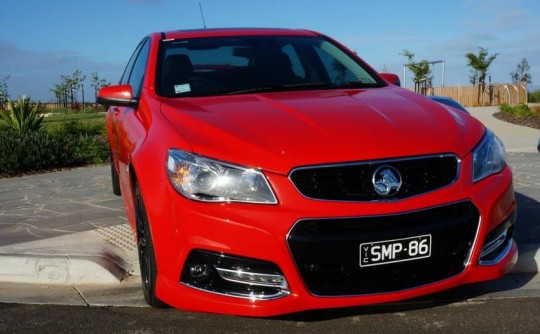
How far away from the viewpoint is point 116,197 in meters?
7.44

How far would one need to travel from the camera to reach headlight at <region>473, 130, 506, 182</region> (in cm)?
335

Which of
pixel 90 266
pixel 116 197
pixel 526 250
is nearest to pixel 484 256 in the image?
pixel 526 250

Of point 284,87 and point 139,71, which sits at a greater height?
point 139,71

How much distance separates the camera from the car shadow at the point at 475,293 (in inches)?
141

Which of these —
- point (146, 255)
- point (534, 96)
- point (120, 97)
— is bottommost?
point (534, 96)

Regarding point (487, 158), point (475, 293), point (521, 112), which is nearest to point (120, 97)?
point (487, 158)

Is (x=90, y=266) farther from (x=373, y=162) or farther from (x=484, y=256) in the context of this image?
(x=484, y=256)

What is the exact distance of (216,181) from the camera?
3066 millimetres

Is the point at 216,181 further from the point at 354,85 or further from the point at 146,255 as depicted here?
the point at 354,85

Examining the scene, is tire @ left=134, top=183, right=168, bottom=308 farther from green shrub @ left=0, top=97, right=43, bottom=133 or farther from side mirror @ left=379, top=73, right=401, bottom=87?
green shrub @ left=0, top=97, right=43, bottom=133

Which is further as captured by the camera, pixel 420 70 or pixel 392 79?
pixel 420 70

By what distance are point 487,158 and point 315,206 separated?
1.12 metres

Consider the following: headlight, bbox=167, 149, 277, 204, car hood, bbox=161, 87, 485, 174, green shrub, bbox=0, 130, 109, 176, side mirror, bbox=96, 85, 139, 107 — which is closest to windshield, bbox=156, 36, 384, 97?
side mirror, bbox=96, 85, 139, 107

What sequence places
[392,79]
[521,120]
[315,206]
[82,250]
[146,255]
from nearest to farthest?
[315,206] < [146,255] < [82,250] < [392,79] < [521,120]
